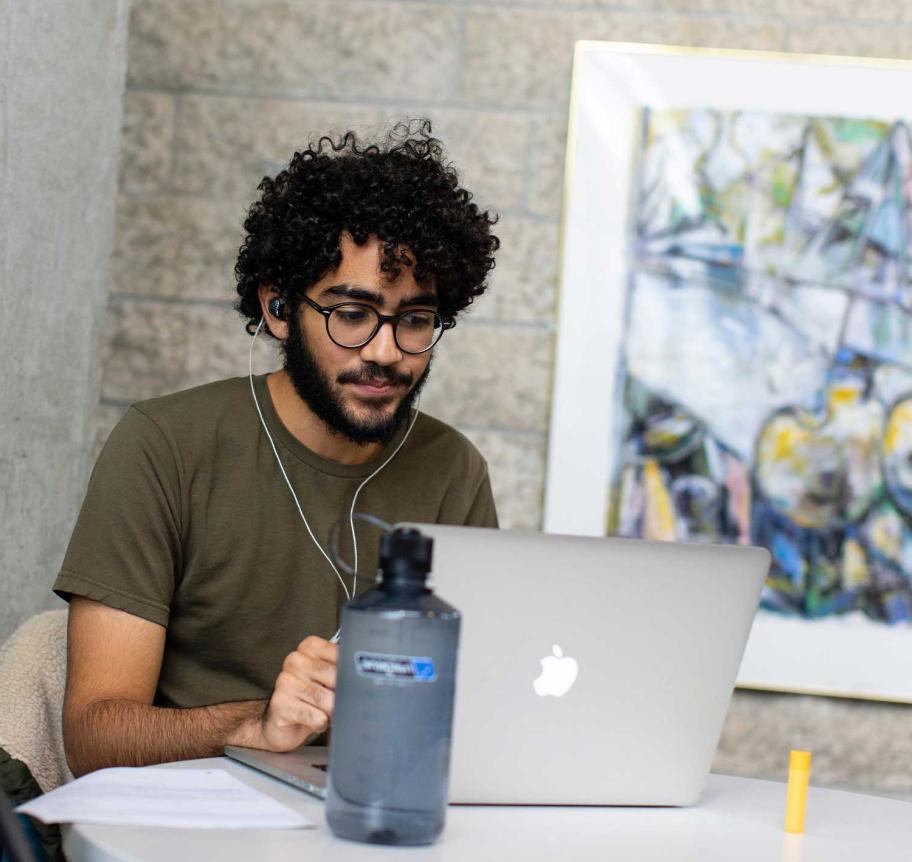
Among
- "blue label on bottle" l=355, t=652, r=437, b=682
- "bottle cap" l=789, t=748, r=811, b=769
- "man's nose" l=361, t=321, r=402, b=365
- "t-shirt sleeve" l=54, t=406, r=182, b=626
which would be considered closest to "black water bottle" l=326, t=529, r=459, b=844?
"blue label on bottle" l=355, t=652, r=437, b=682

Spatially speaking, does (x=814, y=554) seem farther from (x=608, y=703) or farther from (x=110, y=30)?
(x=110, y=30)

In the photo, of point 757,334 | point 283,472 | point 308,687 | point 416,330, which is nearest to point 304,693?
point 308,687

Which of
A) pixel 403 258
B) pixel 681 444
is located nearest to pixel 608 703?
pixel 403 258

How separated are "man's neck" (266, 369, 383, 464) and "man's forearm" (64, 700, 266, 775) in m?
0.47

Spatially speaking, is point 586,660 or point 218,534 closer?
point 586,660

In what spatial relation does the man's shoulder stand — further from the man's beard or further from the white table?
the white table

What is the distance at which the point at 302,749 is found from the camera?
1.36 meters

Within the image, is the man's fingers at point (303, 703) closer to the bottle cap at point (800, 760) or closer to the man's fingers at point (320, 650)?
the man's fingers at point (320, 650)

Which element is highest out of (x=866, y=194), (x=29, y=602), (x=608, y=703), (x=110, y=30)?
(x=110, y=30)

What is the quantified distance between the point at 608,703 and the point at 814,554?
1.41 metres

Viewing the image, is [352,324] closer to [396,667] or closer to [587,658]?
[587,658]

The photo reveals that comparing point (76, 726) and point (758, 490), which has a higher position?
point (758, 490)

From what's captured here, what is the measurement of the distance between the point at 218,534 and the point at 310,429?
21cm

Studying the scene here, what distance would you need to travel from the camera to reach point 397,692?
0.94 m
